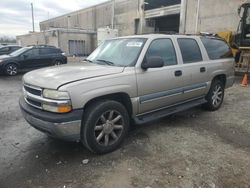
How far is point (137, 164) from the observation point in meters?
3.44

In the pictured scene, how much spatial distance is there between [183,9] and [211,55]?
49.6 ft

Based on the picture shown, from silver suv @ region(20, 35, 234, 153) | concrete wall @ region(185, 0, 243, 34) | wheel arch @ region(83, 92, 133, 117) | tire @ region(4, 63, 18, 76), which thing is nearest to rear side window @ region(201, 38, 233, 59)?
silver suv @ region(20, 35, 234, 153)

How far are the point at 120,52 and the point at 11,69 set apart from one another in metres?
9.93

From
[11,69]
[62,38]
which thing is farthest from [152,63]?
[62,38]

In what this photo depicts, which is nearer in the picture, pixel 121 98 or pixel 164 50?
pixel 121 98

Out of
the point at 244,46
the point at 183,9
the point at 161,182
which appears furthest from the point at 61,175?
the point at 183,9

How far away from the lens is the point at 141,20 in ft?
87.9

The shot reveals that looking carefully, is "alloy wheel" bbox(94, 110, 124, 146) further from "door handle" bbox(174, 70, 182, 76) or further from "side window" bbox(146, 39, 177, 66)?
"door handle" bbox(174, 70, 182, 76)

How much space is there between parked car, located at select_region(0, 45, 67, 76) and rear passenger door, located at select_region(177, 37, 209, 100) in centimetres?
1030

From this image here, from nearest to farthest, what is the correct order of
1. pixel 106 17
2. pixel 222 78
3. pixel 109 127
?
pixel 109 127 → pixel 222 78 → pixel 106 17

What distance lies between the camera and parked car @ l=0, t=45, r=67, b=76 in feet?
40.2

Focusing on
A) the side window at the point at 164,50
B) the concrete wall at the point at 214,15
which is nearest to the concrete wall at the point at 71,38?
the concrete wall at the point at 214,15

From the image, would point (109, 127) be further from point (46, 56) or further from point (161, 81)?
point (46, 56)

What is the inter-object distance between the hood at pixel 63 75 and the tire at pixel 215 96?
286 cm
